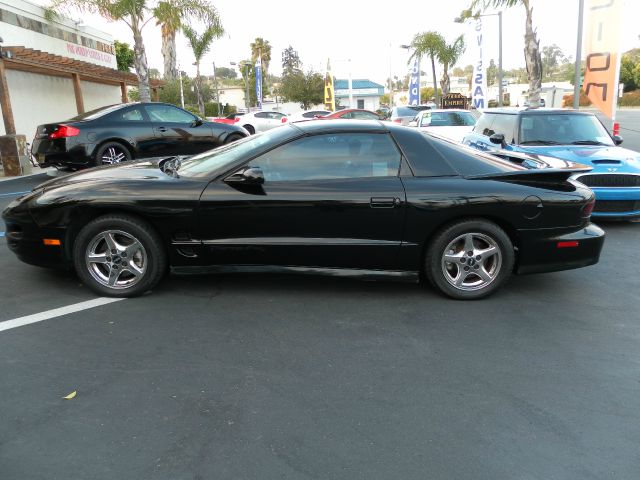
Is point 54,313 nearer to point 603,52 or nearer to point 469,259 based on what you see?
point 469,259

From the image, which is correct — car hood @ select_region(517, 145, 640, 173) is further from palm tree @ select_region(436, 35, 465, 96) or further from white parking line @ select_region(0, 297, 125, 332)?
palm tree @ select_region(436, 35, 465, 96)

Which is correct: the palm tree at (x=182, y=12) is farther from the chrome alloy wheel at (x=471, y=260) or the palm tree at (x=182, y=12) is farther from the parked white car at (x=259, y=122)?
the chrome alloy wheel at (x=471, y=260)

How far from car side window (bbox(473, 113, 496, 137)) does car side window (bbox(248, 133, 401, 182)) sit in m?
4.93

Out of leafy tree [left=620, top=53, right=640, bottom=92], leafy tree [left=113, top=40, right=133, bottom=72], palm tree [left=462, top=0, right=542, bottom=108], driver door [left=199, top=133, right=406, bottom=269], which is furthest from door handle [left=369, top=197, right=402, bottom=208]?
leafy tree [left=620, top=53, right=640, bottom=92]

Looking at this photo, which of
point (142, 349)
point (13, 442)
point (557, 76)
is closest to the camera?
point (13, 442)

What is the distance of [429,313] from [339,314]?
0.70 m

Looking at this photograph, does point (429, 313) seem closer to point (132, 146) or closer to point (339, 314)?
point (339, 314)

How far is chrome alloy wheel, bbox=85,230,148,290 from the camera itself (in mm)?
4195

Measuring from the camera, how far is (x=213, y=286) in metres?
4.61

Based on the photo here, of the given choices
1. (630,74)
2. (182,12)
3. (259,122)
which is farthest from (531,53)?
(630,74)

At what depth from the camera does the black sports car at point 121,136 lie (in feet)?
30.6

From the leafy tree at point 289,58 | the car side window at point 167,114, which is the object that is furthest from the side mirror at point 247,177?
the leafy tree at point 289,58

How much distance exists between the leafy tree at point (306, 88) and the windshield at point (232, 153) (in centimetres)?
5109

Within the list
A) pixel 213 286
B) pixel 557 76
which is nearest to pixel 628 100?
pixel 557 76
